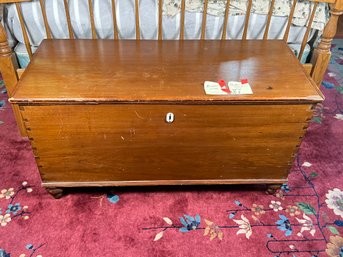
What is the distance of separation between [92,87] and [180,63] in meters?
0.33

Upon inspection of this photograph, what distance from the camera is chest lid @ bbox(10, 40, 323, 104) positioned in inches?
40.6

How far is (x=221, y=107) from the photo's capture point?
3.49 ft

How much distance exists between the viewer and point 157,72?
1.15 m

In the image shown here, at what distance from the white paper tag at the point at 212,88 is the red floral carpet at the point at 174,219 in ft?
1.57

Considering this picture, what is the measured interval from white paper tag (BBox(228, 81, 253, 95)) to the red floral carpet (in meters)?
0.48

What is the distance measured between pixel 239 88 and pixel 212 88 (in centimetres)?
9

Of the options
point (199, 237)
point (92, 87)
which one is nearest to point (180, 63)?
point (92, 87)

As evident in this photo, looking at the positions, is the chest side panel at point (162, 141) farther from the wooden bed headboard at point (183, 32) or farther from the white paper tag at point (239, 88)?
the wooden bed headboard at point (183, 32)

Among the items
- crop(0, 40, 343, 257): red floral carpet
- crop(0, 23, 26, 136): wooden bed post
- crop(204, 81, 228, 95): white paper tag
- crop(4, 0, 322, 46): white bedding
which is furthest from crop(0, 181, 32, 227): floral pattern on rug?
crop(204, 81, 228, 95): white paper tag

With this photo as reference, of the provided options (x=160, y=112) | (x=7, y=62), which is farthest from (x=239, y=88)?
(x=7, y=62)

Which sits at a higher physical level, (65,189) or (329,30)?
(329,30)

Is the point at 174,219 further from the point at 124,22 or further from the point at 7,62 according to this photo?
the point at 7,62

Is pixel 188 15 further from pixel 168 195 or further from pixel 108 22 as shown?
pixel 168 195

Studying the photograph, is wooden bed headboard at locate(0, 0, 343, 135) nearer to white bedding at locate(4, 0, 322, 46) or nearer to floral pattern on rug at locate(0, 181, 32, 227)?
white bedding at locate(4, 0, 322, 46)
